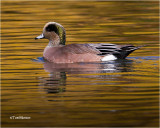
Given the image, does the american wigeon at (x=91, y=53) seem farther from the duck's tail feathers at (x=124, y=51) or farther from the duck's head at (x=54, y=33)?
the duck's head at (x=54, y=33)

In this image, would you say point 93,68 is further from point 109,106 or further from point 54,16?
point 54,16

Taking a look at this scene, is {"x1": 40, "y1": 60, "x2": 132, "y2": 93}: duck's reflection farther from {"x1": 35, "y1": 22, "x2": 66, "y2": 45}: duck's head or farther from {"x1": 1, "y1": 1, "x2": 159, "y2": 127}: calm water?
{"x1": 35, "y1": 22, "x2": 66, "y2": 45}: duck's head

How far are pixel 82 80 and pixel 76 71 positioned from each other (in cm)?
91

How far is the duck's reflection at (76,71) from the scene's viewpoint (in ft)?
29.7

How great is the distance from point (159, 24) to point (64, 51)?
495 centimetres

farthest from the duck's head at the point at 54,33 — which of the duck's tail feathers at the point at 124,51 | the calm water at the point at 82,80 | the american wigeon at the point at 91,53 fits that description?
the duck's tail feathers at the point at 124,51

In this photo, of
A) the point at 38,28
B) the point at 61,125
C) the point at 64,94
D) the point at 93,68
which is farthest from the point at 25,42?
the point at 61,125

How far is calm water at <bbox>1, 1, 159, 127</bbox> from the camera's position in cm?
738

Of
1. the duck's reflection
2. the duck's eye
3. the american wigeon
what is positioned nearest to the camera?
the duck's reflection

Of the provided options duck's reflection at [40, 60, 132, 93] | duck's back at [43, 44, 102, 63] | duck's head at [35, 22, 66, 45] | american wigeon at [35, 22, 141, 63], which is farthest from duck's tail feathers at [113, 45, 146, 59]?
duck's head at [35, 22, 66, 45]

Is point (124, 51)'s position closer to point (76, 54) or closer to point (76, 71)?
point (76, 54)

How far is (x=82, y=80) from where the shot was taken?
30.6 feet

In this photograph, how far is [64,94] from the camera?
27.6 ft

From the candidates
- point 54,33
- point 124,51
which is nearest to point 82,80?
point 124,51
